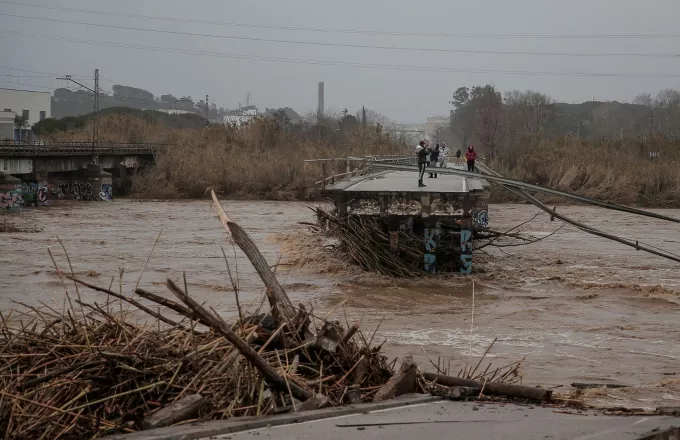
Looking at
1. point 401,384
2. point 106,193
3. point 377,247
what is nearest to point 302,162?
point 106,193

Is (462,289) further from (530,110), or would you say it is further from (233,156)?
(530,110)

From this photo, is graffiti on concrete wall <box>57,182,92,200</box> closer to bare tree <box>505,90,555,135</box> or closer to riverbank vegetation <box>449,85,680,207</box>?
riverbank vegetation <box>449,85,680,207</box>

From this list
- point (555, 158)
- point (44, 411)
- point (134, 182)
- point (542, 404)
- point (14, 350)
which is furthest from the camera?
point (555, 158)

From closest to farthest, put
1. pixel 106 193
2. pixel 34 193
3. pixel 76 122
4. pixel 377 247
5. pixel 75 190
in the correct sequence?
pixel 377 247 → pixel 34 193 → pixel 75 190 → pixel 106 193 → pixel 76 122

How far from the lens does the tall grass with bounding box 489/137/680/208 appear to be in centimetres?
5453

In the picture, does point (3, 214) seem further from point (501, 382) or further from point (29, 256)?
point (501, 382)

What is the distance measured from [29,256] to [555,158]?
43.3m

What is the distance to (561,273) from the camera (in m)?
26.2

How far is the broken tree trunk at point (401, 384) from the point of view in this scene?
785 cm

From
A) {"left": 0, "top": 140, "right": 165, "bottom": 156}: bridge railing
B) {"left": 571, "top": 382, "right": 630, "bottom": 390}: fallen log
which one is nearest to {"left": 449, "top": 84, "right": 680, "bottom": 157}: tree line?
{"left": 0, "top": 140, "right": 165, "bottom": 156}: bridge railing

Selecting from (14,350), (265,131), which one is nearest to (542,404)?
(14,350)

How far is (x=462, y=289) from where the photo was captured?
911 inches

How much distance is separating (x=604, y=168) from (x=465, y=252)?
35.1 m

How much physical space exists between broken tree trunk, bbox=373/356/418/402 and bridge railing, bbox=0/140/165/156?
40112 mm
